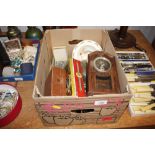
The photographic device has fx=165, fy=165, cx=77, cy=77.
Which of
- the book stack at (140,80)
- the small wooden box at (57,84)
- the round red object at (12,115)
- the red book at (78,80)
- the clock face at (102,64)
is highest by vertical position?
the clock face at (102,64)

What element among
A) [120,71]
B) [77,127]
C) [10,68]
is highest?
[120,71]

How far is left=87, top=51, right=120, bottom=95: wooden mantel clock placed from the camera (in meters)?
0.64

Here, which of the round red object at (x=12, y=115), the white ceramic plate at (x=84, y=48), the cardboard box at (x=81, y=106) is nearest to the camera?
the cardboard box at (x=81, y=106)

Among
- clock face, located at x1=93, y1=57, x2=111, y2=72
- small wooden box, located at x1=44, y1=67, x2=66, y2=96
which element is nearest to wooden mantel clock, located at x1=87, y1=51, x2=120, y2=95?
clock face, located at x1=93, y1=57, x2=111, y2=72

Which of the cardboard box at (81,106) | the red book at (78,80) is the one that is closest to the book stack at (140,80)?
the cardboard box at (81,106)

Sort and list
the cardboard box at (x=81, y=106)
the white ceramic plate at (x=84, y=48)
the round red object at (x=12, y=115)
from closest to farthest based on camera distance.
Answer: the cardboard box at (x=81, y=106)
the round red object at (x=12, y=115)
the white ceramic plate at (x=84, y=48)

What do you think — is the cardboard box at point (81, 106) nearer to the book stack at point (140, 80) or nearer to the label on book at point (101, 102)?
the label on book at point (101, 102)

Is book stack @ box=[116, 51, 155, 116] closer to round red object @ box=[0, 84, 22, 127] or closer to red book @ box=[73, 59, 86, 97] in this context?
red book @ box=[73, 59, 86, 97]

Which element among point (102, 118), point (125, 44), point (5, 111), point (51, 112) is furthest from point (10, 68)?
point (125, 44)

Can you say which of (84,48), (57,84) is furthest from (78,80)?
(84,48)

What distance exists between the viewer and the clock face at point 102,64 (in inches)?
27.5
